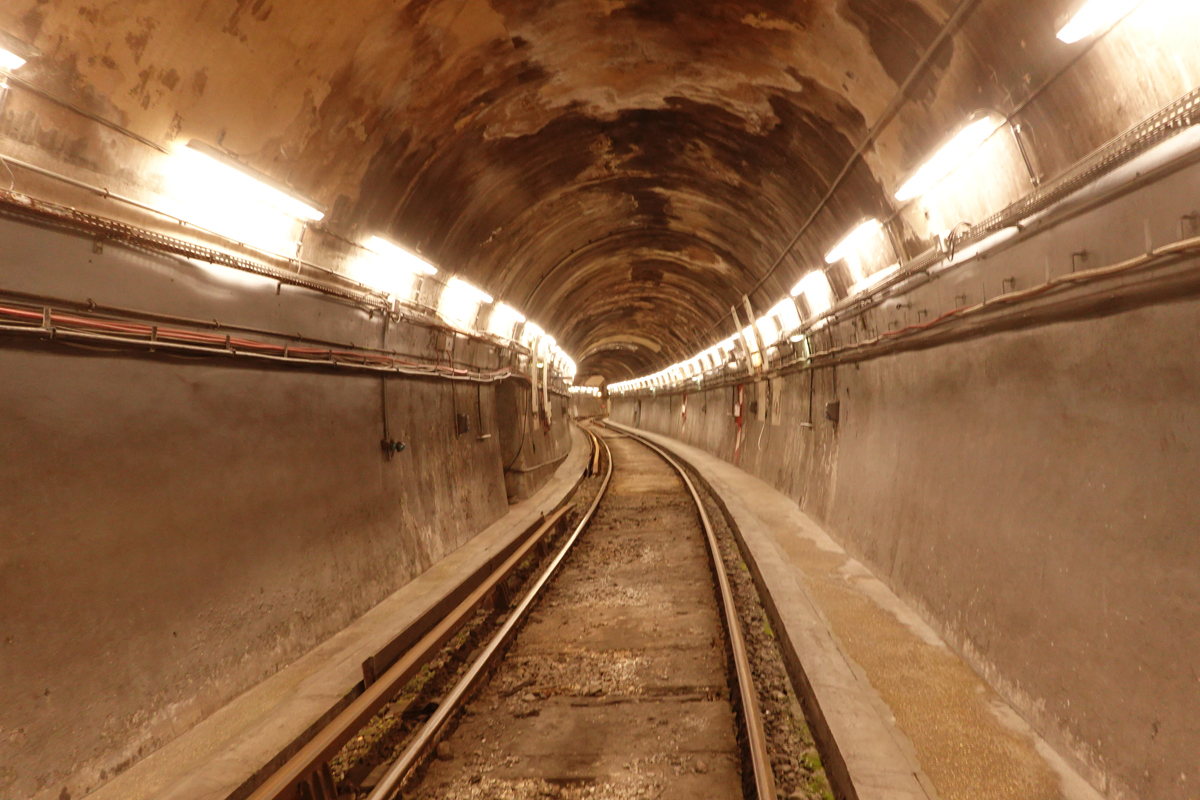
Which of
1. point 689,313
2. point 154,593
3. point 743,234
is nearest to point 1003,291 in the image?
point 154,593

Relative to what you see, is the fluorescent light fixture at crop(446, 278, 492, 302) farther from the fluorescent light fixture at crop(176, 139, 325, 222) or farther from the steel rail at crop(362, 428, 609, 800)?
the steel rail at crop(362, 428, 609, 800)

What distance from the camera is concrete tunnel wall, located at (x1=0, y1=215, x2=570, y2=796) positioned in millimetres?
3164

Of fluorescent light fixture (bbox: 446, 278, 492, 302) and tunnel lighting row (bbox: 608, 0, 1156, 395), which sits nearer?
tunnel lighting row (bbox: 608, 0, 1156, 395)

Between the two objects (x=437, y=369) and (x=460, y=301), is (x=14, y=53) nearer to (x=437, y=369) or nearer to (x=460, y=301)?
(x=437, y=369)

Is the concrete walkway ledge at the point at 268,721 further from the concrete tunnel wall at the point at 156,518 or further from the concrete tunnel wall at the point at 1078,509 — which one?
the concrete tunnel wall at the point at 1078,509

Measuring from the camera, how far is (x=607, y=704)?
174 inches

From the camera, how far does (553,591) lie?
707 centimetres

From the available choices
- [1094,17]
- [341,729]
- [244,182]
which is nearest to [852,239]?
[1094,17]

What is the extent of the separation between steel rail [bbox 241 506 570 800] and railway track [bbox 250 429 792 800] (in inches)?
0.4

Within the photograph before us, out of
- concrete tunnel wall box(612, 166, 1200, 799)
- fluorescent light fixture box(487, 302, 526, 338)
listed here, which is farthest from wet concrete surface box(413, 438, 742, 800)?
fluorescent light fixture box(487, 302, 526, 338)

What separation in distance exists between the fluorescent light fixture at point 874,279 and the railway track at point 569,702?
3626 mm

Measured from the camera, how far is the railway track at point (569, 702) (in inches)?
137

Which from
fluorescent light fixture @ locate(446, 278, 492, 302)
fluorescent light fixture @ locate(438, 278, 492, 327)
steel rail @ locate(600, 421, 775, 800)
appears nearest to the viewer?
steel rail @ locate(600, 421, 775, 800)

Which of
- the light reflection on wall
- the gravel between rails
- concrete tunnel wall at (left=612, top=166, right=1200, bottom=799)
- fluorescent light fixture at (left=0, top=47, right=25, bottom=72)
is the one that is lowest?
the gravel between rails
